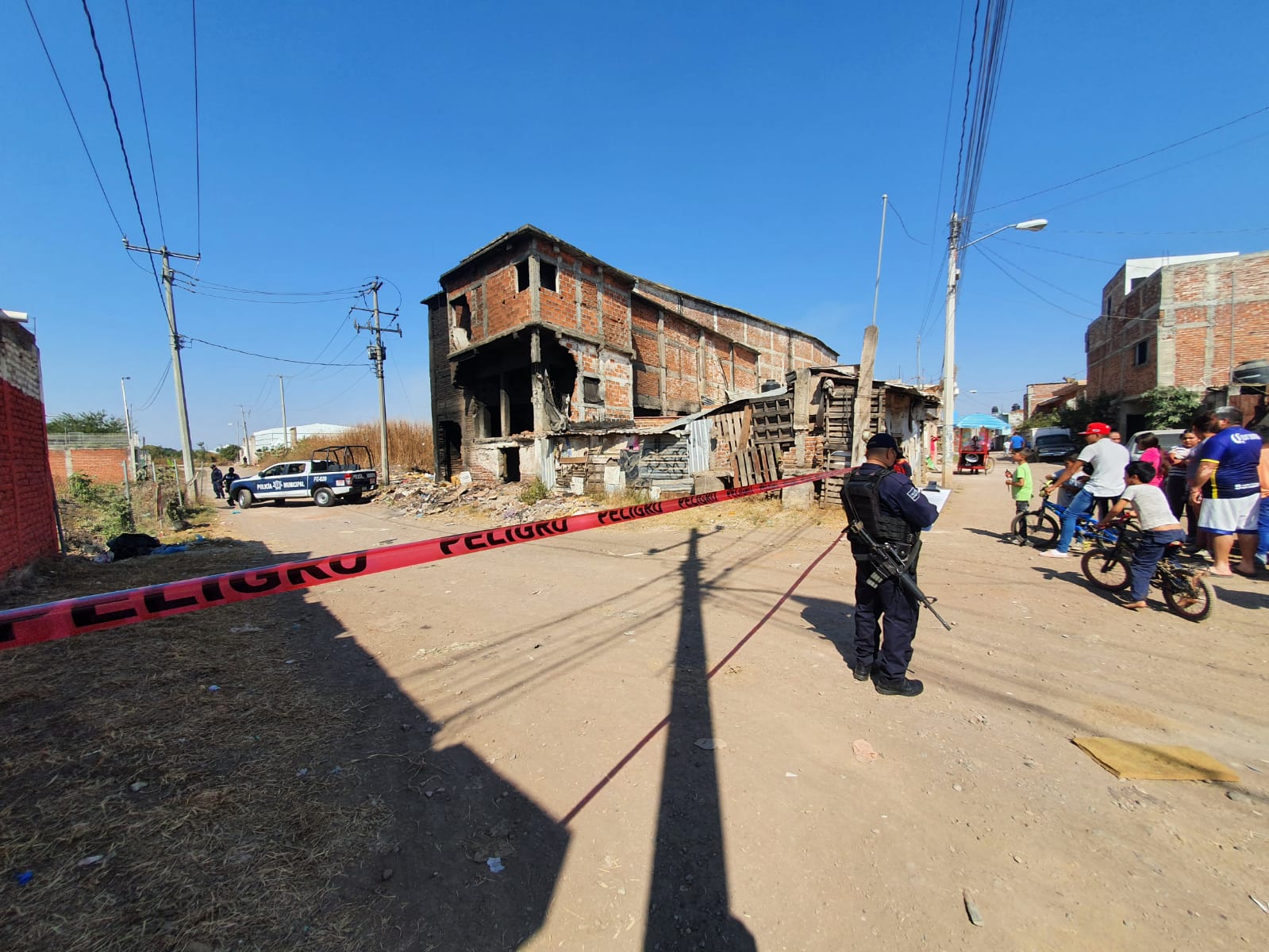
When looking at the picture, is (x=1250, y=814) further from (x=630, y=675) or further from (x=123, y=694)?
(x=123, y=694)

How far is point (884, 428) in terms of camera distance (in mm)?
12125

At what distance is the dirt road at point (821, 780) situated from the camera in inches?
70.2

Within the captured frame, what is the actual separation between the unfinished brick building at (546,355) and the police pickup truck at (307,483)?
401 cm

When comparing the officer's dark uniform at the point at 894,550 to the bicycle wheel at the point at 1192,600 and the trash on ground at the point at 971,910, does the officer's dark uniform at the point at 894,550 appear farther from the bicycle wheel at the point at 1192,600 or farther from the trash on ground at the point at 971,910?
the bicycle wheel at the point at 1192,600

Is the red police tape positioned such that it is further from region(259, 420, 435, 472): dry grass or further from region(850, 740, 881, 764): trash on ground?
region(259, 420, 435, 472): dry grass

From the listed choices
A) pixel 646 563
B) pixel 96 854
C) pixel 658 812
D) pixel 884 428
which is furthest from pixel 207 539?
pixel 884 428

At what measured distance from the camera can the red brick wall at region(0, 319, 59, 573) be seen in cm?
595

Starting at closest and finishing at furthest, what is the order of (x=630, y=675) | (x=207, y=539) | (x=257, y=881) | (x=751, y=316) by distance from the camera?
(x=257, y=881) → (x=630, y=675) → (x=207, y=539) → (x=751, y=316)

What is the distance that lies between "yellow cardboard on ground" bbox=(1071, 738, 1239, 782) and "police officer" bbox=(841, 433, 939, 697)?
0.91 m

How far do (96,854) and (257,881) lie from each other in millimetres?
756

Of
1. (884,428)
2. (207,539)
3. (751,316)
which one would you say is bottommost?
(207,539)

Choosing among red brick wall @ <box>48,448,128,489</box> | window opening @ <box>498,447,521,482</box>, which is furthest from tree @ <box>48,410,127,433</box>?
window opening @ <box>498,447,521,482</box>

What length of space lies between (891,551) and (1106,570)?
3790mm

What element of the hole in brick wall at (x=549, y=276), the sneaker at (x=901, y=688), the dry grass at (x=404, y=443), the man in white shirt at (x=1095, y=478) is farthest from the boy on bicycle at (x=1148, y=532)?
the dry grass at (x=404, y=443)
